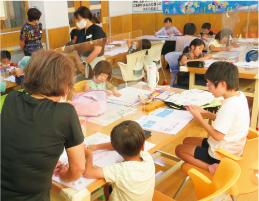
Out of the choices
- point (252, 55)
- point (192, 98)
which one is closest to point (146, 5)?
point (252, 55)

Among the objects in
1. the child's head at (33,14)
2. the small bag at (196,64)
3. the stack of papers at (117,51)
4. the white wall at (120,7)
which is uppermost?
the white wall at (120,7)

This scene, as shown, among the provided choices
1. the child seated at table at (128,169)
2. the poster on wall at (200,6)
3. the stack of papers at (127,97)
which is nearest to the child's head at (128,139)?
the child seated at table at (128,169)

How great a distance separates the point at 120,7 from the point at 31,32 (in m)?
3.90

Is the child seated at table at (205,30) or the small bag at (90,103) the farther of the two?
the child seated at table at (205,30)

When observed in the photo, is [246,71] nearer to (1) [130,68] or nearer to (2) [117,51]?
(1) [130,68]

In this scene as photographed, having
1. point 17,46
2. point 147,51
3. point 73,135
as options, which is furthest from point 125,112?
point 17,46

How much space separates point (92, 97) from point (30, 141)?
1.04m

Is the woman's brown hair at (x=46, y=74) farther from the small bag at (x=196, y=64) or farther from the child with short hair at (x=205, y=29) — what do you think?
the child with short hair at (x=205, y=29)

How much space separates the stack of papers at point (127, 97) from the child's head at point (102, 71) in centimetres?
16

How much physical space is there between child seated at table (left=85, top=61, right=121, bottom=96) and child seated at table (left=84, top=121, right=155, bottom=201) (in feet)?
3.15

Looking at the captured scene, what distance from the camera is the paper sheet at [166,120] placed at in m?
1.75

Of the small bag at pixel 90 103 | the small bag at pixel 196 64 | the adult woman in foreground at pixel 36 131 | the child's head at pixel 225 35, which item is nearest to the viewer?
the adult woman in foreground at pixel 36 131

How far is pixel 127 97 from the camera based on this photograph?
7.50 ft

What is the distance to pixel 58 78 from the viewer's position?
1.08 m
